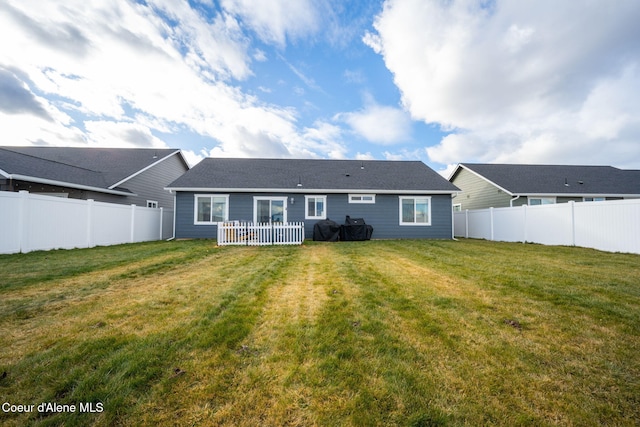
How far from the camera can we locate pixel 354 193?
13.7 meters

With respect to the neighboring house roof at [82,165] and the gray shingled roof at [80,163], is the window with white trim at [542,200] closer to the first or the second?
the neighboring house roof at [82,165]

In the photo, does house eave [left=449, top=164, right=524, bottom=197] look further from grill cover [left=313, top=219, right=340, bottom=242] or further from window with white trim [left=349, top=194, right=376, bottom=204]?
grill cover [left=313, top=219, right=340, bottom=242]

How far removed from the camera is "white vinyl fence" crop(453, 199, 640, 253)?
820 centimetres

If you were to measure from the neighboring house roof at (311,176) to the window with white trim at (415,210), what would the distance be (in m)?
0.64

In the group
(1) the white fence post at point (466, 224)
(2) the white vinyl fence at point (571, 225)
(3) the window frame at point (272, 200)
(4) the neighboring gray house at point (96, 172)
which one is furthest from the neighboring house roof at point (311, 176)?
(4) the neighboring gray house at point (96, 172)

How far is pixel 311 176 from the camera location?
14.7 m

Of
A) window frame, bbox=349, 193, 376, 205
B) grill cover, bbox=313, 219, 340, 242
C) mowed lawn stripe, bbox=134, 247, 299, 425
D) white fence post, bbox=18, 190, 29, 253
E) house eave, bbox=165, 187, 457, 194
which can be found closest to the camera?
mowed lawn stripe, bbox=134, 247, 299, 425

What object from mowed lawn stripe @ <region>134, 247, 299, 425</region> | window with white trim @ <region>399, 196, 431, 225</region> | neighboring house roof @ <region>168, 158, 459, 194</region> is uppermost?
neighboring house roof @ <region>168, 158, 459, 194</region>

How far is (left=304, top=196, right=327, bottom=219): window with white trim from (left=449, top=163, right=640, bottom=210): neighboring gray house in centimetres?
1061

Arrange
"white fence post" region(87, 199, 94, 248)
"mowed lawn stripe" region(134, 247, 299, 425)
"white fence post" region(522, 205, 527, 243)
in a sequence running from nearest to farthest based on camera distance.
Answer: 1. "mowed lawn stripe" region(134, 247, 299, 425)
2. "white fence post" region(87, 199, 94, 248)
3. "white fence post" region(522, 205, 527, 243)

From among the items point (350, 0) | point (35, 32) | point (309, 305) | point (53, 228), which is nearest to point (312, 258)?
point (309, 305)

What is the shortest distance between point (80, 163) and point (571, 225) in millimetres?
27897

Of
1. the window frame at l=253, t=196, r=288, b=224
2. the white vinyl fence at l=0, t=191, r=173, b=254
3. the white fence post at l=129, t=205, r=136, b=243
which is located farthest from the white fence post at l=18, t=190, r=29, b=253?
the window frame at l=253, t=196, r=288, b=224

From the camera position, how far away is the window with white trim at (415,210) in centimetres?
1398
